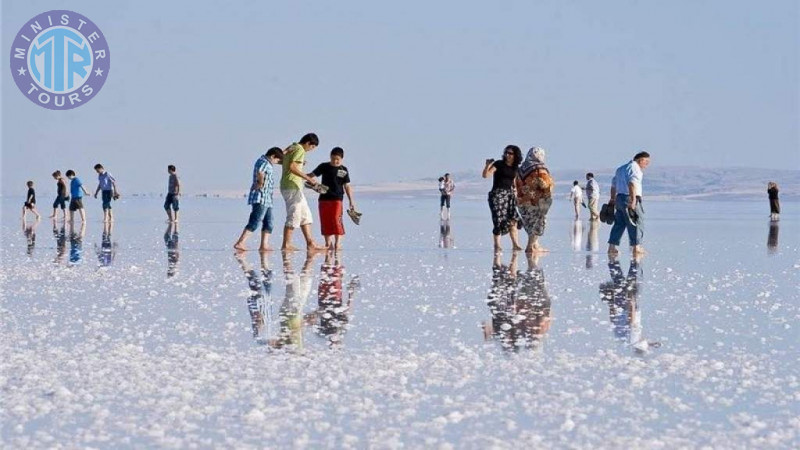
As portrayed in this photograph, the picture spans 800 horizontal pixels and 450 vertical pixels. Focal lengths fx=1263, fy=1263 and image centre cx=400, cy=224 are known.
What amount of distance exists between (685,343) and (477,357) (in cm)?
197

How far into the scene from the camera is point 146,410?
24.0 feet

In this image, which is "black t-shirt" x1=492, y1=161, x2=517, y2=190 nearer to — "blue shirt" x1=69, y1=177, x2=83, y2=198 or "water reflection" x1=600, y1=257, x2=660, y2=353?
"water reflection" x1=600, y1=257, x2=660, y2=353

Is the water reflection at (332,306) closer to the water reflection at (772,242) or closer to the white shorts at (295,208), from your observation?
the white shorts at (295,208)

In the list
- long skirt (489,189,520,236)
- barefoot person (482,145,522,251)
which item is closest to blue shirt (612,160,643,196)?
barefoot person (482,145,522,251)

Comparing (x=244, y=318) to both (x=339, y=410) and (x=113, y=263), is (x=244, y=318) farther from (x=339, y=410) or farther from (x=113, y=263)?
(x=113, y=263)

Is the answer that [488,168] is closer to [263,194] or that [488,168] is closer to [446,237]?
[263,194]

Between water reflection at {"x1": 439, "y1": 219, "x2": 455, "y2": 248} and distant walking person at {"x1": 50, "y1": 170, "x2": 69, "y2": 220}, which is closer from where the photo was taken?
water reflection at {"x1": 439, "y1": 219, "x2": 455, "y2": 248}

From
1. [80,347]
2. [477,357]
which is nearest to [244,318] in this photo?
[80,347]

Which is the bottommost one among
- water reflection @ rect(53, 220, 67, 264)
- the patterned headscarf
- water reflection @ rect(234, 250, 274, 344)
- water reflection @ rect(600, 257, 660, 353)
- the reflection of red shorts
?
water reflection @ rect(53, 220, 67, 264)

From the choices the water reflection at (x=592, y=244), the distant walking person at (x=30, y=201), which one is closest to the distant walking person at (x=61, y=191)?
A: the distant walking person at (x=30, y=201)

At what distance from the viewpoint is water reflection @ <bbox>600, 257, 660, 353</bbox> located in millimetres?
10508

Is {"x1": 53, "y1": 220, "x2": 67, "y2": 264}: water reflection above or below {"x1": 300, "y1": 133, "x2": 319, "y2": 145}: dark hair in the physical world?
below

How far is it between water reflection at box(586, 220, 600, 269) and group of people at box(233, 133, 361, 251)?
14.5 ft

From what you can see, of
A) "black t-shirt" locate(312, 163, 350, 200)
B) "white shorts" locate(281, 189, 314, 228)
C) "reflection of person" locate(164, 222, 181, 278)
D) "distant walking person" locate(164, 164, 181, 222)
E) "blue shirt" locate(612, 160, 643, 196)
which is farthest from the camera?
"distant walking person" locate(164, 164, 181, 222)
